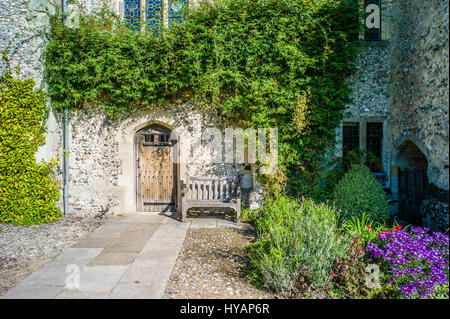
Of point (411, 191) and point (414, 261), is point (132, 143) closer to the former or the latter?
point (414, 261)

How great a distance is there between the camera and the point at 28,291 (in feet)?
11.5

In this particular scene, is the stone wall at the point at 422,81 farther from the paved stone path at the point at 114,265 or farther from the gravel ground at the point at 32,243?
the gravel ground at the point at 32,243

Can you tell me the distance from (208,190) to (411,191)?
457 cm

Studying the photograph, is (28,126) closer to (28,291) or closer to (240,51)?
(28,291)

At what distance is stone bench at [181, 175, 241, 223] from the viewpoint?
20.7ft

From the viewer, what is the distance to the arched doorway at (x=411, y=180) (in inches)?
234

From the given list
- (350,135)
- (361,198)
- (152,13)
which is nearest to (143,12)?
(152,13)

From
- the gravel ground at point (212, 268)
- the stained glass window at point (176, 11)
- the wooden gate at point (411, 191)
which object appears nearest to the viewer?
the gravel ground at point (212, 268)

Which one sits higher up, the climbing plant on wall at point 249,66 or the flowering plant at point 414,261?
the climbing plant on wall at point 249,66

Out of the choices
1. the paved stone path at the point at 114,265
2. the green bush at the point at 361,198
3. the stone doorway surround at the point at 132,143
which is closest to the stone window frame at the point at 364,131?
the green bush at the point at 361,198

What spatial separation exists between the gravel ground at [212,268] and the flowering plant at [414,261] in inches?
62.7

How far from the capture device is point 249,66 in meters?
6.41

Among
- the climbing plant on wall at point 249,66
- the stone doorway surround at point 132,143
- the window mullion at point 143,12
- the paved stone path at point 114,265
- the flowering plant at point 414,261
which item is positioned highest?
the window mullion at point 143,12
